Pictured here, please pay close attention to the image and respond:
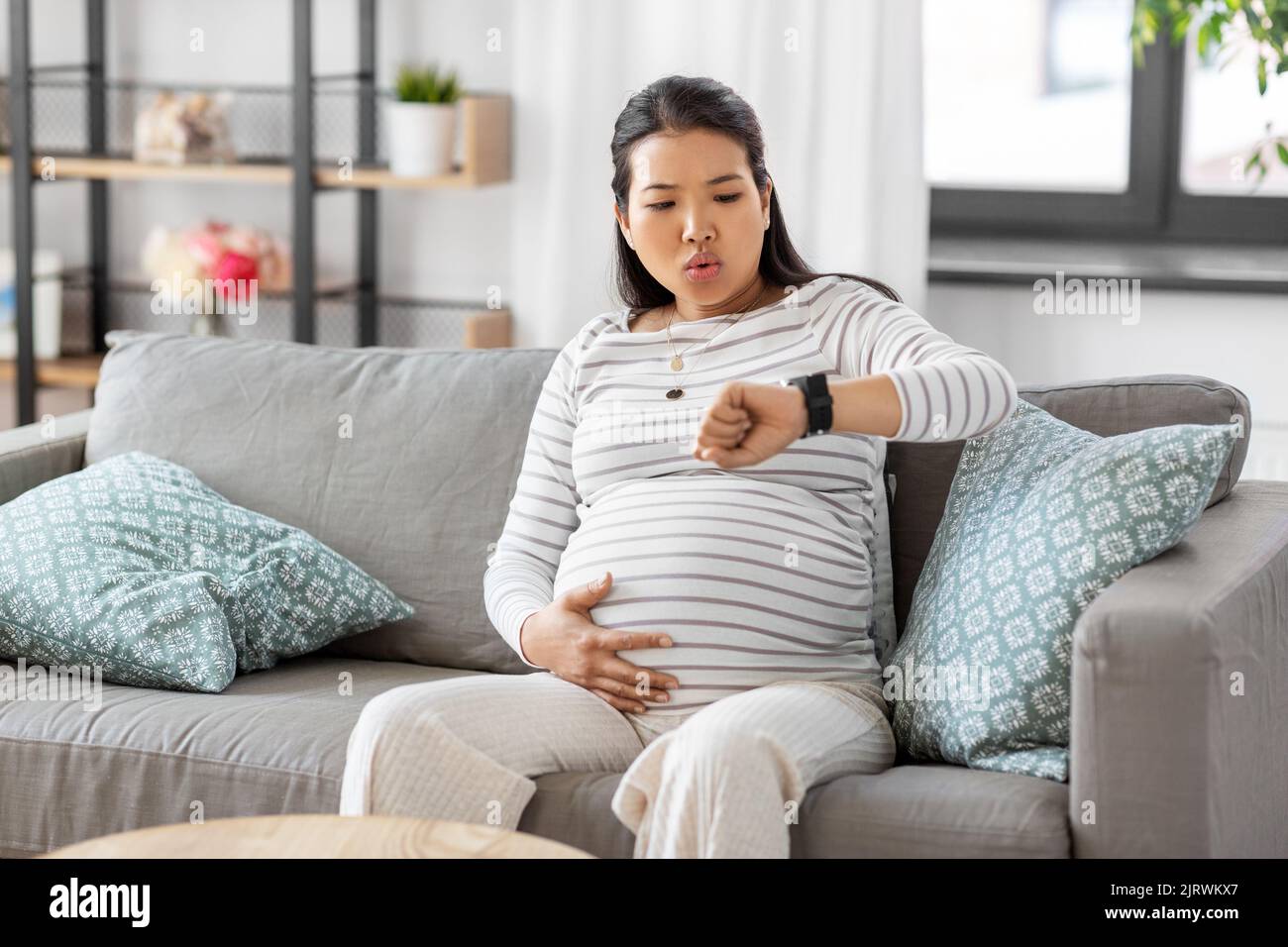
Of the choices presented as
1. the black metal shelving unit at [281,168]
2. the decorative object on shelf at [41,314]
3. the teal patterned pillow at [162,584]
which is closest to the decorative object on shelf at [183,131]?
the black metal shelving unit at [281,168]

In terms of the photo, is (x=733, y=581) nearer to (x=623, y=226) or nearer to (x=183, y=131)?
(x=623, y=226)

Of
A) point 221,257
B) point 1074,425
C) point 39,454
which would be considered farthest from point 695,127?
point 221,257

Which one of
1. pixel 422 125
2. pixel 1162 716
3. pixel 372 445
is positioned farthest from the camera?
pixel 422 125

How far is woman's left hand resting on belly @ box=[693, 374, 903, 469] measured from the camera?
1404 mm

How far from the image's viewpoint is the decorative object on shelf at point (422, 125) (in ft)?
9.87

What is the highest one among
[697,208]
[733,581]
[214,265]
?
[697,208]

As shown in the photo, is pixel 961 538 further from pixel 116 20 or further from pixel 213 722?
pixel 116 20

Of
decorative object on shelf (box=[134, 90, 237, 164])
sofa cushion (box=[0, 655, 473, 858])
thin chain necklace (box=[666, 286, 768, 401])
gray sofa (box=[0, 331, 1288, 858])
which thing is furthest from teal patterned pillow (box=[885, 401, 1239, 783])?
decorative object on shelf (box=[134, 90, 237, 164])

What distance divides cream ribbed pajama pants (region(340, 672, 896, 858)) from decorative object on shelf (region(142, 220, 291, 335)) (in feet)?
6.03

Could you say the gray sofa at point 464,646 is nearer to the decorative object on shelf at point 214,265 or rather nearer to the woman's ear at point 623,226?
the woman's ear at point 623,226

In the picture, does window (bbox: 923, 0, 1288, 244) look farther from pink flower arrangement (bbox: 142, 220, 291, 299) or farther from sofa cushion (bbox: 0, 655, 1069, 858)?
sofa cushion (bbox: 0, 655, 1069, 858)

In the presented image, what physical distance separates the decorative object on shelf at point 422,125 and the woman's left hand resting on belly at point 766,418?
176 cm

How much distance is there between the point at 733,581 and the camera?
1562 mm

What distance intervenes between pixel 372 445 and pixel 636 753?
2.22ft
